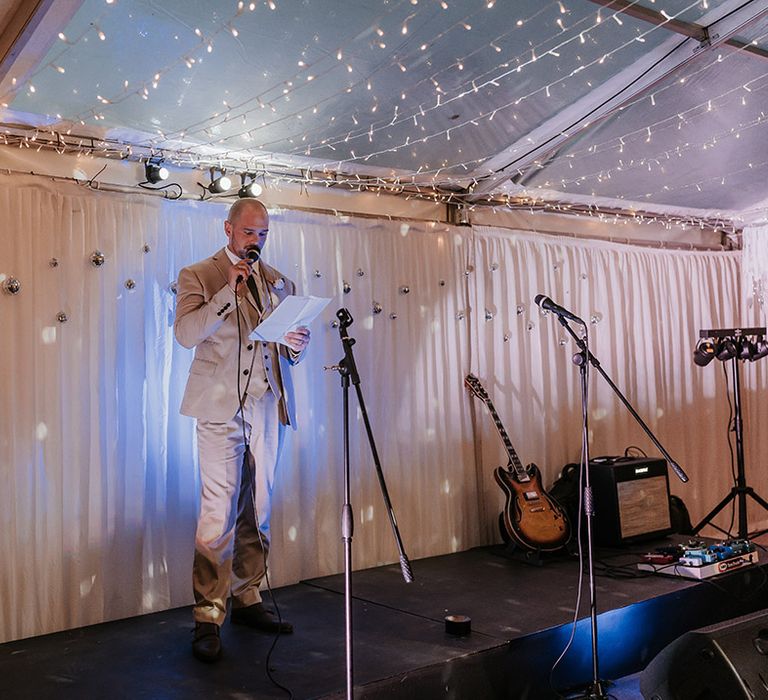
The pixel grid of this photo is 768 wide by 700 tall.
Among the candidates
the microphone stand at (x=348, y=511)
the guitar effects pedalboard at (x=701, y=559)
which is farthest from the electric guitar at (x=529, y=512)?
the microphone stand at (x=348, y=511)

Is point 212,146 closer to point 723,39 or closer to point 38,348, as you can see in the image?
point 38,348

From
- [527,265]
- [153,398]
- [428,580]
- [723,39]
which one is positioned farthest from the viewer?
[527,265]

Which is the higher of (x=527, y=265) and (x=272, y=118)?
(x=272, y=118)

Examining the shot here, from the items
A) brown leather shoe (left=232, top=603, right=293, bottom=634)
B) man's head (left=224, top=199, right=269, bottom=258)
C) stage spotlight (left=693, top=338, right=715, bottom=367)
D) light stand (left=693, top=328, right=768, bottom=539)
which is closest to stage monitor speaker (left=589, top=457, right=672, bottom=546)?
light stand (left=693, top=328, right=768, bottom=539)

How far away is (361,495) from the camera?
178 inches

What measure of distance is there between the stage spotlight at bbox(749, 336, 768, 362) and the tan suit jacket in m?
3.21

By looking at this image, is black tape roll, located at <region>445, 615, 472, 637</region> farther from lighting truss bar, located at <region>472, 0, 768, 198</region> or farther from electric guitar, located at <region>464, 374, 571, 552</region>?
lighting truss bar, located at <region>472, 0, 768, 198</region>

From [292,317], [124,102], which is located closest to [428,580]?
[292,317]

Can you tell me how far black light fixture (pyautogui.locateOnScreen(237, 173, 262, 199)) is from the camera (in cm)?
405

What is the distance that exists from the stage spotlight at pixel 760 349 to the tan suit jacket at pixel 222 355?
3210mm

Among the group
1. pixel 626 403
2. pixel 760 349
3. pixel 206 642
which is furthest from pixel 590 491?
pixel 760 349

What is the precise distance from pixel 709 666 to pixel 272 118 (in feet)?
8.95

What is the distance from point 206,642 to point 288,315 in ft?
4.15

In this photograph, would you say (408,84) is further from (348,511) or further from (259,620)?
(259,620)
